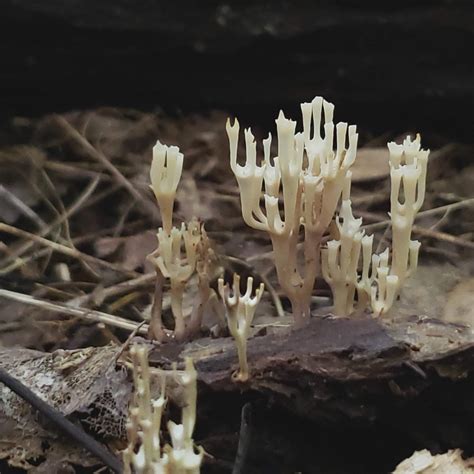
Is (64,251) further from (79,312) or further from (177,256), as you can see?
(177,256)

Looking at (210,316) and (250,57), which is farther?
(250,57)

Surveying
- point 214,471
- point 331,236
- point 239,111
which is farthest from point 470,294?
point 239,111

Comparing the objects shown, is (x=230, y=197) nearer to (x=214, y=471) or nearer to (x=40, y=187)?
(x=40, y=187)

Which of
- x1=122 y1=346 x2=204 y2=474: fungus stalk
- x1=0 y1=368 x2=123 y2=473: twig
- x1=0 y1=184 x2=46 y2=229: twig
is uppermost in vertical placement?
x1=0 y1=184 x2=46 y2=229: twig

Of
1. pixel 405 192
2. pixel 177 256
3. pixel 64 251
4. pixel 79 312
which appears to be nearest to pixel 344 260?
pixel 405 192

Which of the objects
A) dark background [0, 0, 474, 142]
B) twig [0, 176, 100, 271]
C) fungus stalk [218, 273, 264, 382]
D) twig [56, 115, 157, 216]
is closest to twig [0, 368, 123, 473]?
fungus stalk [218, 273, 264, 382]

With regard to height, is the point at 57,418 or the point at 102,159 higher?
the point at 102,159

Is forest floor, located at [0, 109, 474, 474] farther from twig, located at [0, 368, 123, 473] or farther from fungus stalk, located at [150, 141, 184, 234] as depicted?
fungus stalk, located at [150, 141, 184, 234]
